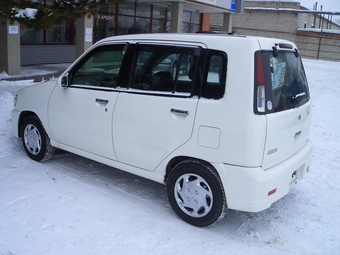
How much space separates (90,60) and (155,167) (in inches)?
69.2

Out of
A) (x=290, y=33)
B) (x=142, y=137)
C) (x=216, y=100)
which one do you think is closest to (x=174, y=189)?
(x=142, y=137)

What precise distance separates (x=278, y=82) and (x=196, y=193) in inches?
56.1

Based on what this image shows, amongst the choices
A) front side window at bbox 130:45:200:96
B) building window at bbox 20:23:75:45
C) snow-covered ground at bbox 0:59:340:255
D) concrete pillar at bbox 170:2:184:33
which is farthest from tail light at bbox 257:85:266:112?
concrete pillar at bbox 170:2:184:33

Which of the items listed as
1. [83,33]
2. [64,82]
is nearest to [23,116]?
[64,82]

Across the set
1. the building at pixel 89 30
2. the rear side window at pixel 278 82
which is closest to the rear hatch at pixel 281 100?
the rear side window at pixel 278 82

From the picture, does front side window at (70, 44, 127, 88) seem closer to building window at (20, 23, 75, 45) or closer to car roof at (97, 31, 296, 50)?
car roof at (97, 31, 296, 50)

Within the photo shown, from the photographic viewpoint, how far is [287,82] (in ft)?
13.3

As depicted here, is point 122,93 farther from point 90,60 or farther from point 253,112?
point 253,112

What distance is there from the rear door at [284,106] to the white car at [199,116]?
11 millimetres

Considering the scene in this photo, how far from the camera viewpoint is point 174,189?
4.18 meters

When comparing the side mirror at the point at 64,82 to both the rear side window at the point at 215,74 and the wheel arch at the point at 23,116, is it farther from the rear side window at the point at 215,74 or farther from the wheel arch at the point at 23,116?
the rear side window at the point at 215,74

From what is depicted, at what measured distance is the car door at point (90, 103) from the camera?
4.70m

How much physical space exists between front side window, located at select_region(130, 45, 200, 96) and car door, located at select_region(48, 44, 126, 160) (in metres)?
0.31

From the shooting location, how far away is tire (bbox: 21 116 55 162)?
5582 mm
